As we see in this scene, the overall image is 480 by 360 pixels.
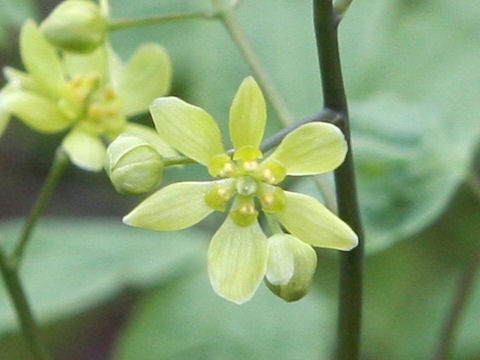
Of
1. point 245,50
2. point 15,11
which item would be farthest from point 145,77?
point 15,11

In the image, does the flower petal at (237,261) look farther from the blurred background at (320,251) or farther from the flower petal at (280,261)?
the blurred background at (320,251)

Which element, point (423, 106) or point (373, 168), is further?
point (423, 106)

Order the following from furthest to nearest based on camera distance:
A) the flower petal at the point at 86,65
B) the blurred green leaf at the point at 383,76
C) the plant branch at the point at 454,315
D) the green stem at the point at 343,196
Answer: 1. the blurred green leaf at the point at 383,76
2. the flower petal at the point at 86,65
3. the plant branch at the point at 454,315
4. the green stem at the point at 343,196

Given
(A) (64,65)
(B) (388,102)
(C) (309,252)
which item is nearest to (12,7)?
(A) (64,65)

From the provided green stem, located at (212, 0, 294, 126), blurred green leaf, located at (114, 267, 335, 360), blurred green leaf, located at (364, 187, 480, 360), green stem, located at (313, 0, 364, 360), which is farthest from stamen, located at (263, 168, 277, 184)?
blurred green leaf, located at (364, 187, 480, 360)

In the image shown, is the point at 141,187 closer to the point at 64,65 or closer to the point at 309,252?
the point at 309,252

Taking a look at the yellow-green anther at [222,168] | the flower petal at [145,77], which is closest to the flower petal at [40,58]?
the flower petal at [145,77]
